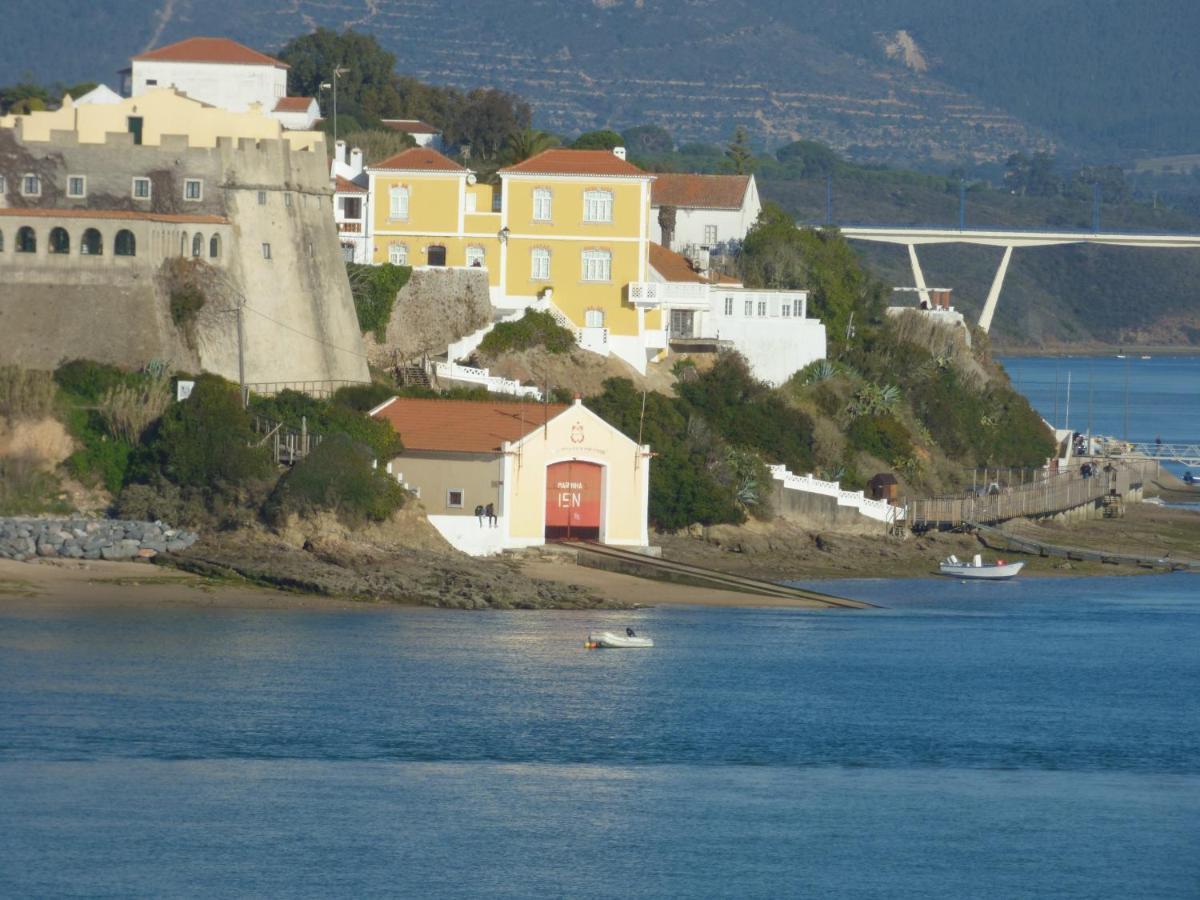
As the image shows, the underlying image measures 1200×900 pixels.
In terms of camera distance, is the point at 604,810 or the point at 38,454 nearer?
the point at 604,810

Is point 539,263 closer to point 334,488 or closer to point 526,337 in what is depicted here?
point 526,337

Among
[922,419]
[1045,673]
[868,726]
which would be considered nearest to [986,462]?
[922,419]

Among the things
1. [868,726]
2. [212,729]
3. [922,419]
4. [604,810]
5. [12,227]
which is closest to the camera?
[604,810]

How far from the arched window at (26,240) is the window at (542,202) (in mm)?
13710

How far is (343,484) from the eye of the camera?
48000 millimetres

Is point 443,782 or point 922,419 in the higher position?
point 922,419

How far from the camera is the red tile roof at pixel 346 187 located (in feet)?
208

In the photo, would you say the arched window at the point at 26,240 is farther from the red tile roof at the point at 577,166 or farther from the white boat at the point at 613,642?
the white boat at the point at 613,642

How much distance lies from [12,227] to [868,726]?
24573 mm

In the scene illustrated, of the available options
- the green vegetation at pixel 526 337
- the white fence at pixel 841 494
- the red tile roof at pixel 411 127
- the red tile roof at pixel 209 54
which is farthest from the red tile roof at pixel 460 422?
the red tile roof at pixel 411 127

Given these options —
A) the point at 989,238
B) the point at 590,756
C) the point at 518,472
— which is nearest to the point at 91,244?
the point at 518,472

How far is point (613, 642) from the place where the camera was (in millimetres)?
42656

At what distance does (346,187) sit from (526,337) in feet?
26.0

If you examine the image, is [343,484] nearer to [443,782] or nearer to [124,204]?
[124,204]
